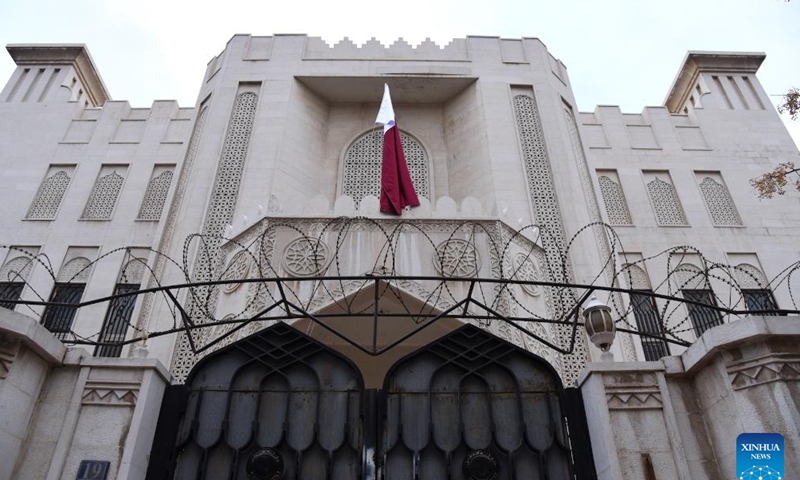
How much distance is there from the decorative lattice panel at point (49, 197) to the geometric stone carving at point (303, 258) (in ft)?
28.2

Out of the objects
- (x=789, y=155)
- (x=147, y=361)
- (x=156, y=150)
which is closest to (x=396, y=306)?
(x=147, y=361)

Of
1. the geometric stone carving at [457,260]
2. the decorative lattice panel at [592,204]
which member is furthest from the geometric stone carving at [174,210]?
the decorative lattice panel at [592,204]

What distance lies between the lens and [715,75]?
711 inches

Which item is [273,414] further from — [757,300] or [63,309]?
[757,300]

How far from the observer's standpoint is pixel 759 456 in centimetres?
410

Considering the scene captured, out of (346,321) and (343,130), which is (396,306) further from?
(343,130)

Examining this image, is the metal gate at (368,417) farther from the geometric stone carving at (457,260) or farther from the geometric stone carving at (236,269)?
the geometric stone carving at (236,269)

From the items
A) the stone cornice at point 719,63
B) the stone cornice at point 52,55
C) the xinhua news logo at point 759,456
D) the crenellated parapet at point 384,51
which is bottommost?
the xinhua news logo at point 759,456

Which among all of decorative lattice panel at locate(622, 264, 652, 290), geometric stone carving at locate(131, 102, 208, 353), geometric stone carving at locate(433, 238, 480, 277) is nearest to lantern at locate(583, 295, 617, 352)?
geometric stone carving at locate(433, 238, 480, 277)

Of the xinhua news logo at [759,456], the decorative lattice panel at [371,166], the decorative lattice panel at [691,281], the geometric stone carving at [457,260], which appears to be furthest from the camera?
the decorative lattice panel at [371,166]

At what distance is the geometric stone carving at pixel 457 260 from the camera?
10008 mm

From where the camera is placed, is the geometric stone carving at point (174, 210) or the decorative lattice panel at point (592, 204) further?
the geometric stone carving at point (174, 210)

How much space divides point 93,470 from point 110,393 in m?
0.58

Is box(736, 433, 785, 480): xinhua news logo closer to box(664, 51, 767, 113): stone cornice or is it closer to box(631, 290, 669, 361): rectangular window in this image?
box(631, 290, 669, 361): rectangular window
